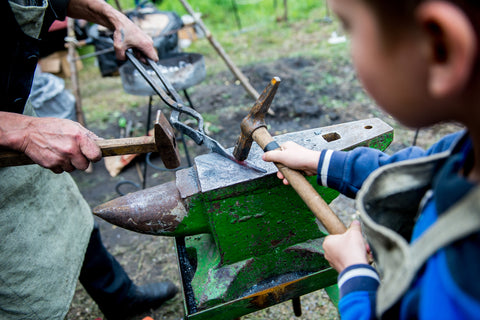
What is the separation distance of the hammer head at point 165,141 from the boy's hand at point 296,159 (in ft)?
1.29

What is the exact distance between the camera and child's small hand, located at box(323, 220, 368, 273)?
38.2 inches

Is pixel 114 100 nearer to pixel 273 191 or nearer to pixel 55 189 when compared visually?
pixel 55 189

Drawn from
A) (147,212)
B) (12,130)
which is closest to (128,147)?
(147,212)

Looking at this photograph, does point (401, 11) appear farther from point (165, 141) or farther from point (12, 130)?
point (12, 130)

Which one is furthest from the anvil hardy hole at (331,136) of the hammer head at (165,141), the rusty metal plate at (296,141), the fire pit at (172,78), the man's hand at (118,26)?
the fire pit at (172,78)

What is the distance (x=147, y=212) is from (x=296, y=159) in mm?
639

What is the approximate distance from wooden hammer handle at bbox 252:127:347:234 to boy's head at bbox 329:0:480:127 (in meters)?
0.49

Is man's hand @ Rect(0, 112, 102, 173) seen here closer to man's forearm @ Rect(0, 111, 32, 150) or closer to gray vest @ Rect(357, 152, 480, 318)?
man's forearm @ Rect(0, 111, 32, 150)

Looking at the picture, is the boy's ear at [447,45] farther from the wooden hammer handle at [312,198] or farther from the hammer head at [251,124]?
the hammer head at [251,124]

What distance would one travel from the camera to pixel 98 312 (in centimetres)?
252

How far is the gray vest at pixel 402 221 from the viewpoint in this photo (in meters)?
0.61

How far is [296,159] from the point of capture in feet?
4.15

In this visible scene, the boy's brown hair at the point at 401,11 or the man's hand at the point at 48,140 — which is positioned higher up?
the boy's brown hair at the point at 401,11

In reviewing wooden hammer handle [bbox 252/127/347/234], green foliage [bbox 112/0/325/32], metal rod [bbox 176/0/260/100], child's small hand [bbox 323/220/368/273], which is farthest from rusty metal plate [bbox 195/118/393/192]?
green foliage [bbox 112/0/325/32]
